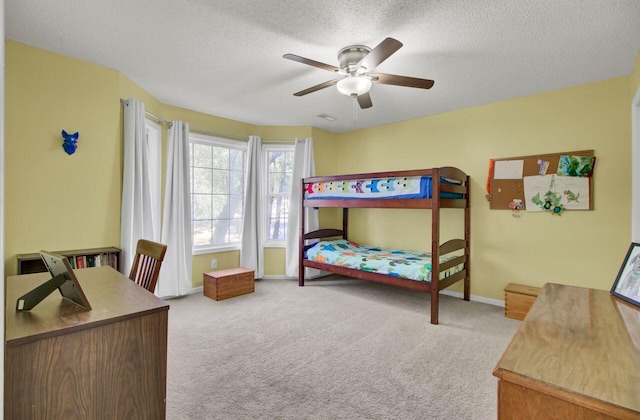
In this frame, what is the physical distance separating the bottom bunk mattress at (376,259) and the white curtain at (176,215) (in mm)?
1627

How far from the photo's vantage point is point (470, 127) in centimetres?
366

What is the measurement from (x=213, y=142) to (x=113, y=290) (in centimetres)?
299

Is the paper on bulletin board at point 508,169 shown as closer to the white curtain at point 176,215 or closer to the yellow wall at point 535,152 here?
the yellow wall at point 535,152

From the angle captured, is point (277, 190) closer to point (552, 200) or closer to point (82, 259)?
point (82, 259)

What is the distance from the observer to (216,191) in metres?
4.27

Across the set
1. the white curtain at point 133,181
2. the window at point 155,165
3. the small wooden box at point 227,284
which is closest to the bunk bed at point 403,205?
the small wooden box at point 227,284

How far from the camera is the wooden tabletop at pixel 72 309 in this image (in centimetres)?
107

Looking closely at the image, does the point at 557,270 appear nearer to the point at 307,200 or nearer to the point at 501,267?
the point at 501,267

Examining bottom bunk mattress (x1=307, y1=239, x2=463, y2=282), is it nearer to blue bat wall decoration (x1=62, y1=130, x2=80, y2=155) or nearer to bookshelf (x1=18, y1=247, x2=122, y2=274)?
bookshelf (x1=18, y1=247, x2=122, y2=274)

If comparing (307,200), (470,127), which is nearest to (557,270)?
(470,127)

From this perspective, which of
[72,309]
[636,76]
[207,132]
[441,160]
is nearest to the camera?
[72,309]

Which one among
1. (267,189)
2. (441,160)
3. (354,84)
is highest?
(354,84)

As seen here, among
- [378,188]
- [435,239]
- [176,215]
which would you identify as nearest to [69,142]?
[176,215]

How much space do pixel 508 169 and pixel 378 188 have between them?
55.5 inches
